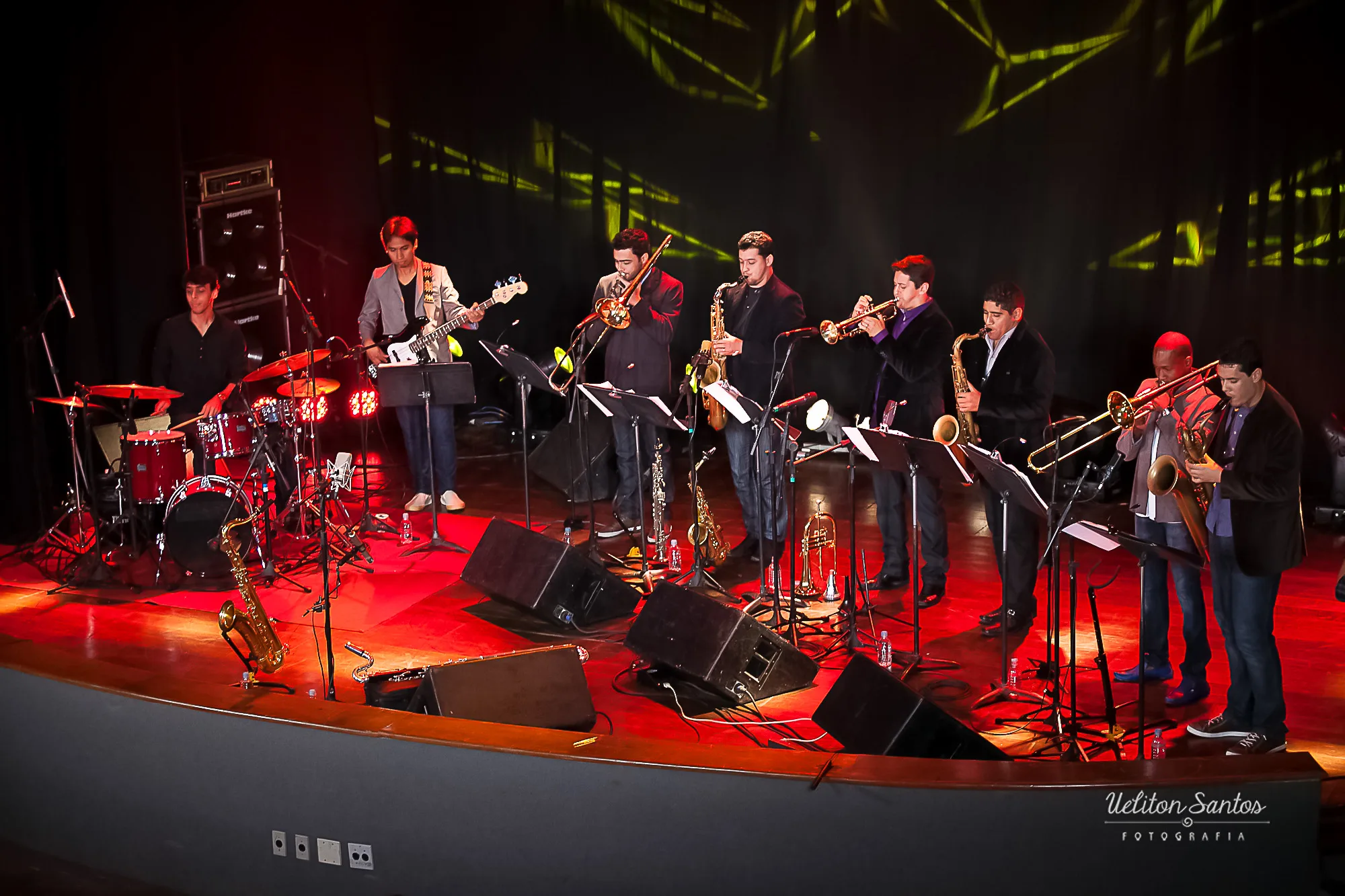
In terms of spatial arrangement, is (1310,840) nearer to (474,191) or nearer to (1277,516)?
(1277,516)

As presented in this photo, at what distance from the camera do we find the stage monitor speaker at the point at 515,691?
418 cm

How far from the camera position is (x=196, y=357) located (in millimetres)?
7352

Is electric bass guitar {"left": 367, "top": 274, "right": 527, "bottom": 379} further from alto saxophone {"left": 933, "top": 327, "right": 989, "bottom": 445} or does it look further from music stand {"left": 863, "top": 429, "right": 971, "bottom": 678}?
music stand {"left": 863, "top": 429, "right": 971, "bottom": 678}

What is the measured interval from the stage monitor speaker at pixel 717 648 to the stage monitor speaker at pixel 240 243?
484cm


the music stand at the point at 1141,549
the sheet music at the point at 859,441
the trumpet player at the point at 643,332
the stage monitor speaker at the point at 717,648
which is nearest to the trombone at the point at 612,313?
the trumpet player at the point at 643,332

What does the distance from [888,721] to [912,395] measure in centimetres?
250

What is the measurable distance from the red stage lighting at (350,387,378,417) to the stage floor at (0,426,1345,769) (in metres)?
0.91

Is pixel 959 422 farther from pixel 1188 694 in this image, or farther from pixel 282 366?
pixel 282 366

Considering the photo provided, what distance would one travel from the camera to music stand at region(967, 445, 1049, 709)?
4.49 meters

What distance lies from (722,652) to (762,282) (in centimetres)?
255

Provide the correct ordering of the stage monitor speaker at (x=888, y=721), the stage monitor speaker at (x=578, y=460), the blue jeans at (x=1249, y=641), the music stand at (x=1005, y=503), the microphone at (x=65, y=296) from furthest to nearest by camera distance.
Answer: the stage monitor speaker at (x=578, y=460) < the microphone at (x=65, y=296) < the music stand at (x=1005, y=503) < the blue jeans at (x=1249, y=641) < the stage monitor speaker at (x=888, y=721)

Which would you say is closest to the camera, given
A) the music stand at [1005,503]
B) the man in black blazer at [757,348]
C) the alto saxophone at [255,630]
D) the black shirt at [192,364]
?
the music stand at [1005,503]

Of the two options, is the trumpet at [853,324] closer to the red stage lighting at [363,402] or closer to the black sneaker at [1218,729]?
the black sneaker at [1218,729]

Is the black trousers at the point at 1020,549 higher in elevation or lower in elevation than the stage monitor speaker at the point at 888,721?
higher
